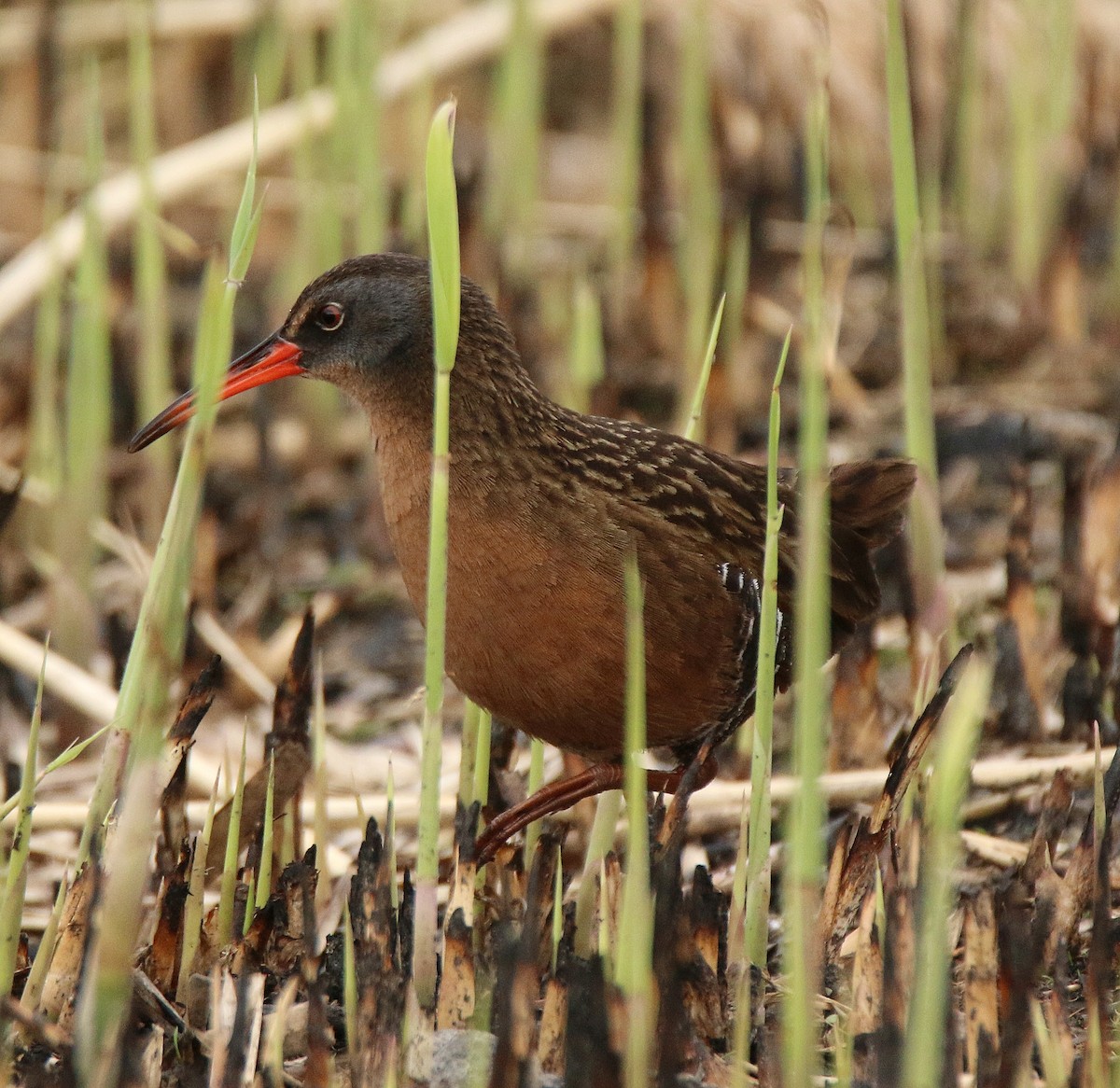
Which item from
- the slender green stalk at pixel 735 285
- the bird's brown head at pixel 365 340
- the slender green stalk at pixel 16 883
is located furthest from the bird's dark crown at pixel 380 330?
the slender green stalk at pixel 16 883

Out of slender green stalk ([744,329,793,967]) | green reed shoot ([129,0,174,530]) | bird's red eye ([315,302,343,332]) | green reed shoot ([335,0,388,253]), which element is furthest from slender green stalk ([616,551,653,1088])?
green reed shoot ([335,0,388,253])

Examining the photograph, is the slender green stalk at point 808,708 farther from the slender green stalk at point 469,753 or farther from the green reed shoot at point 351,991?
the slender green stalk at point 469,753

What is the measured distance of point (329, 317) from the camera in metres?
2.96

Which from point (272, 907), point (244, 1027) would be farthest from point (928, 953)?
point (272, 907)

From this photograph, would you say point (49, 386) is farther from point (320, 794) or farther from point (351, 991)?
point (351, 991)

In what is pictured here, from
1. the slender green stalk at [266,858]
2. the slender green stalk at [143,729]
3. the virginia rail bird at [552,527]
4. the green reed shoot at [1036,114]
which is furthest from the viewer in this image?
the green reed shoot at [1036,114]

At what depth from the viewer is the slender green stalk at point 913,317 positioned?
9.49 ft

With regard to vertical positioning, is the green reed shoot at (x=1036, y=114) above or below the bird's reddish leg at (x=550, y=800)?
above

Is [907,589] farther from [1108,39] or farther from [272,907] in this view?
[1108,39]

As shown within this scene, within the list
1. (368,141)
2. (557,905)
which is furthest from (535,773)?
(368,141)

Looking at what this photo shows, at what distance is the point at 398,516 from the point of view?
2781 mm

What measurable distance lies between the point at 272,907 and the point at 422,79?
3.02m

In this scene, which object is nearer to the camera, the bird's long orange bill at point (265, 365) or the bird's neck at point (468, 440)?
the bird's neck at point (468, 440)

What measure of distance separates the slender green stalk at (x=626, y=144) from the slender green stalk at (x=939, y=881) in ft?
11.1
